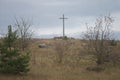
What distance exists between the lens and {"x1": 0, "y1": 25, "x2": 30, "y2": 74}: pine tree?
2030cm

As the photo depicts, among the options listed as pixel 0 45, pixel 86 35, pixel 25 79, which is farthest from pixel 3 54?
pixel 86 35

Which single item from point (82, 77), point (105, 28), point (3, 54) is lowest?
point (82, 77)

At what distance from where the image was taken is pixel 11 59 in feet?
66.7

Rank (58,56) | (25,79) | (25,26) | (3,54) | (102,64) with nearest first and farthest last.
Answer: (25,79) < (3,54) < (102,64) < (58,56) < (25,26)

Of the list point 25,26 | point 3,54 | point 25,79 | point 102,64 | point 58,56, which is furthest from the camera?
point 25,26

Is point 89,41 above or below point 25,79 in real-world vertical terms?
above

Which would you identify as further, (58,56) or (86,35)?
(58,56)

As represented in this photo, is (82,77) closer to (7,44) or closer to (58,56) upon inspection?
(7,44)

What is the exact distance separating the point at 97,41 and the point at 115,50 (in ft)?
7.24

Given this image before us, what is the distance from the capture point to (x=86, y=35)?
97.0ft

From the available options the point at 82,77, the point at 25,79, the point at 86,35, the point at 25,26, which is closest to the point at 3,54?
the point at 25,79

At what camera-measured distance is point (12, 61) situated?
66.3 ft

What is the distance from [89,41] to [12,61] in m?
11.2

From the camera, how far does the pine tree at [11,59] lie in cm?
2030
